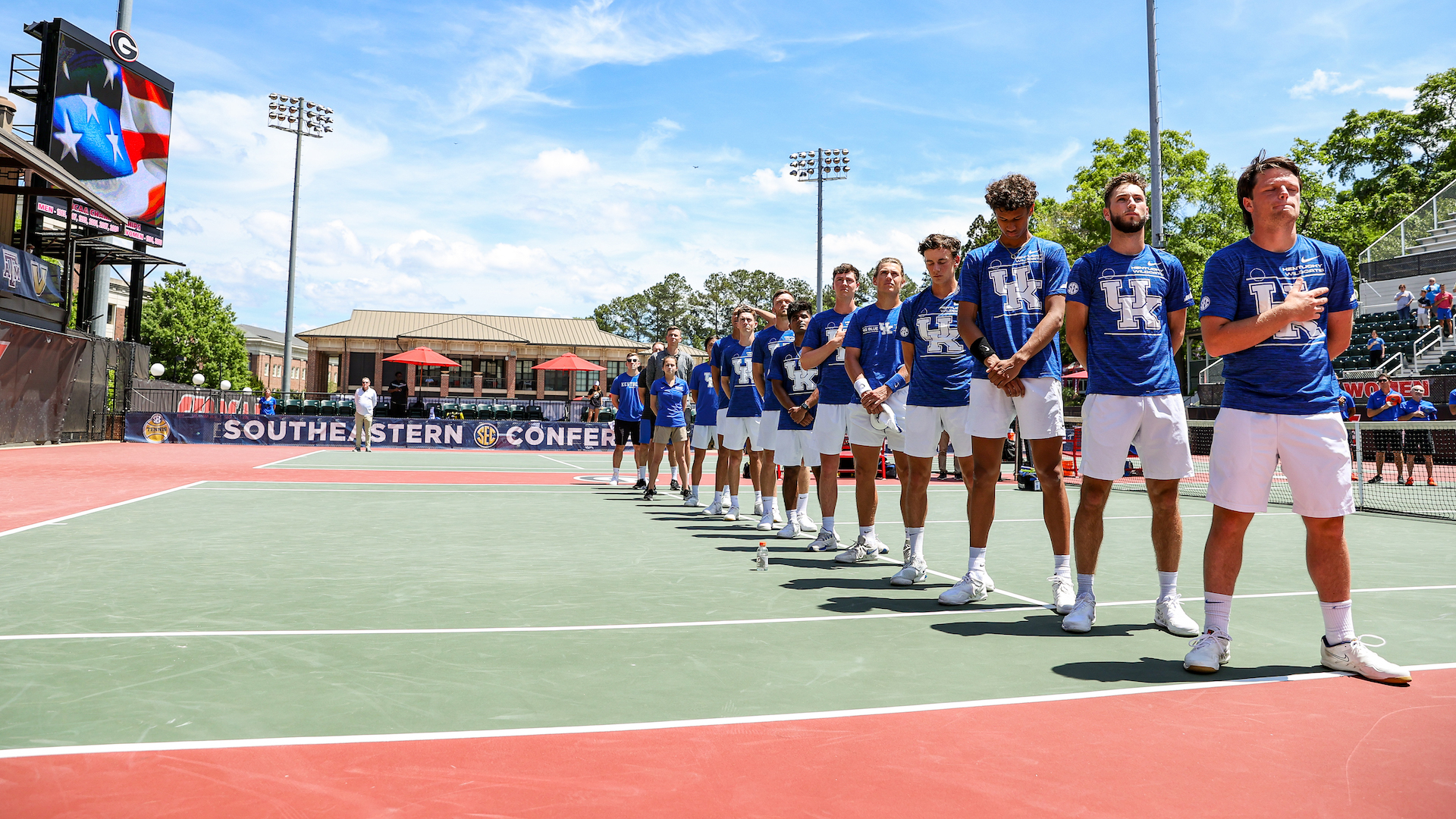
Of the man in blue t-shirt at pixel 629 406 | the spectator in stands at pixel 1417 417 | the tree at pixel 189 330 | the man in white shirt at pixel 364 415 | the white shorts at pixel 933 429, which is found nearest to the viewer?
the white shorts at pixel 933 429

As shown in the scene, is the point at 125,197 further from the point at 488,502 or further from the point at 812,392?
the point at 812,392

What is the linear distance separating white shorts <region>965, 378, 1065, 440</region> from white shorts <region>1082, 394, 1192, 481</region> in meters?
0.25

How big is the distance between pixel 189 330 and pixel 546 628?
3077 inches

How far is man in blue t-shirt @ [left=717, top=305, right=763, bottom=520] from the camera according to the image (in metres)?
9.66

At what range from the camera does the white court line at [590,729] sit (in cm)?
262

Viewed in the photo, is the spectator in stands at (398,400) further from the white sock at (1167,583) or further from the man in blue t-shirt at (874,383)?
the white sock at (1167,583)

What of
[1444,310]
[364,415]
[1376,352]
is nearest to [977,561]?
[364,415]

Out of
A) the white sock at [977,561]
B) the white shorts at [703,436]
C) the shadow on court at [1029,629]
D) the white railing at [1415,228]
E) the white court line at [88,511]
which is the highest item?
the white railing at [1415,228]

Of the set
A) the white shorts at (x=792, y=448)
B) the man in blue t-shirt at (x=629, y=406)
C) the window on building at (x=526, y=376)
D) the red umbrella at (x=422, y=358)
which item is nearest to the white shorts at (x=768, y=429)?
the white shorts at (x=792, y=448)

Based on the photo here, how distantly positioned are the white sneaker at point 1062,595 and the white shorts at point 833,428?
95.0 inches

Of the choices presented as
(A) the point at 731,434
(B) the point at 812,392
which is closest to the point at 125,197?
(A) the point at 731,434

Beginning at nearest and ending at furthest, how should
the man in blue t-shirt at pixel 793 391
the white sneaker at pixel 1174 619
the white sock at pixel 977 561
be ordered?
the white sneaker at pixel 1174 619, the white sock at pixel 977 561, the man in blue t-shirt at pixel 793 391

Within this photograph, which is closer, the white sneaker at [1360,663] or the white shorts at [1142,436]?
the white sneaker at [1360,663]

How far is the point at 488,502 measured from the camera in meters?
11.3
